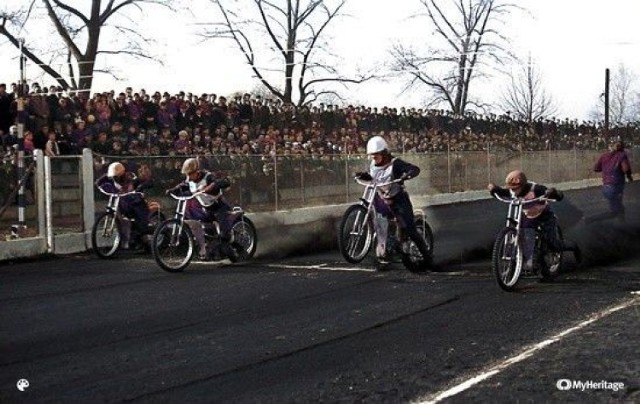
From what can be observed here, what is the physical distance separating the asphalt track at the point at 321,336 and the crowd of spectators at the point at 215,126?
553 cm

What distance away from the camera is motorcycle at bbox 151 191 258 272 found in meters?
11.7

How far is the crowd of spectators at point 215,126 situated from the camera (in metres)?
16.5

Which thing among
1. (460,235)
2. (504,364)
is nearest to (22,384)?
(504,364)

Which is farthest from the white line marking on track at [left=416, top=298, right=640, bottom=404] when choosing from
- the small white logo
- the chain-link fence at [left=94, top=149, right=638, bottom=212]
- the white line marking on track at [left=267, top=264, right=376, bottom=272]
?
the chain-link fence at [left=94, top=149, right=638, bottom=212]

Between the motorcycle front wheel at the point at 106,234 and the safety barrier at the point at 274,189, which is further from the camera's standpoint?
the safety barrier at the point at 274,189

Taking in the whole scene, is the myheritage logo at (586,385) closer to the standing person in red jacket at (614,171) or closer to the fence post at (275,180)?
the standing person in red jacket at (614,171)

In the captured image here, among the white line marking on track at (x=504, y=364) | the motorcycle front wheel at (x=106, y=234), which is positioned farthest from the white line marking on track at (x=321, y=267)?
the white line marking on track at (x=504, y=364)

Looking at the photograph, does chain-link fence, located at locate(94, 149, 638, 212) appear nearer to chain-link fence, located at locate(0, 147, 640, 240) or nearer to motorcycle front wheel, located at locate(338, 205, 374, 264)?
chain-link fence, located at locate(0, 147, 640, 240)

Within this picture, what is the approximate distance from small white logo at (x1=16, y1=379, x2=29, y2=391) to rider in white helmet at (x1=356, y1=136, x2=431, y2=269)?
6022 millimetres

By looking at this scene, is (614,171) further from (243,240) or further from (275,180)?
(243,240)

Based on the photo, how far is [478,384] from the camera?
5.87 m

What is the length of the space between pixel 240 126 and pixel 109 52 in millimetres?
10061

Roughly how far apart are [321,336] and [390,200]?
4.23 metres

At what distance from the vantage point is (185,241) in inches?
471
